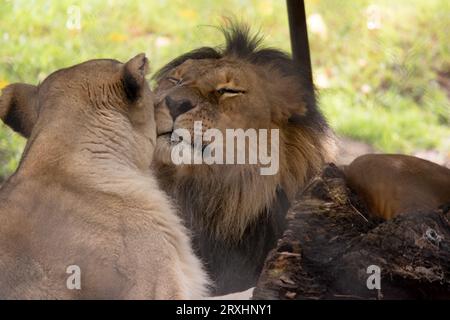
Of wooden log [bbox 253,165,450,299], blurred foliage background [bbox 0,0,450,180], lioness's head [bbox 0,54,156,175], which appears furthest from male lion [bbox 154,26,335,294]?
blurred foliage background [bbox 0,0,450,180]

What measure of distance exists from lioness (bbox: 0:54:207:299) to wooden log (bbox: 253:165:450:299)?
0.86 ft

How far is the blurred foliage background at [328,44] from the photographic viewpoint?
4.15 metres

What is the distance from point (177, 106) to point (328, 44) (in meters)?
2.24

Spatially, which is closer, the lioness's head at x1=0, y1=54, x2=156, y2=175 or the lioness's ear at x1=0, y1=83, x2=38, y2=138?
the lioness's head at x1=0, y1=54, x2=156, y2=175

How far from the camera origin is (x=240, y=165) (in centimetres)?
319

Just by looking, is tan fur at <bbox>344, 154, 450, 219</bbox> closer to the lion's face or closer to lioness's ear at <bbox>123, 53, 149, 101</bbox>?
the lion's face

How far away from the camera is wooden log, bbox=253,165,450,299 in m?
2.53

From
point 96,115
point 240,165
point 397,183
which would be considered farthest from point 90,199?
point 397,183

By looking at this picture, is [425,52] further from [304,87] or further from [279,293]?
[279,293]

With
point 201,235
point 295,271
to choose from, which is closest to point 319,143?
point 201,235

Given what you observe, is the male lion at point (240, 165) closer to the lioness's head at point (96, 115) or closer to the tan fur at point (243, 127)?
the tan fur at point (243, 127)

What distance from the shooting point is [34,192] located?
2.58 meters

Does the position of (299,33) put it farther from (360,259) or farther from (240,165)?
(360,259)

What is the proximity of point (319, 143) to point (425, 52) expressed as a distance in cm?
138
